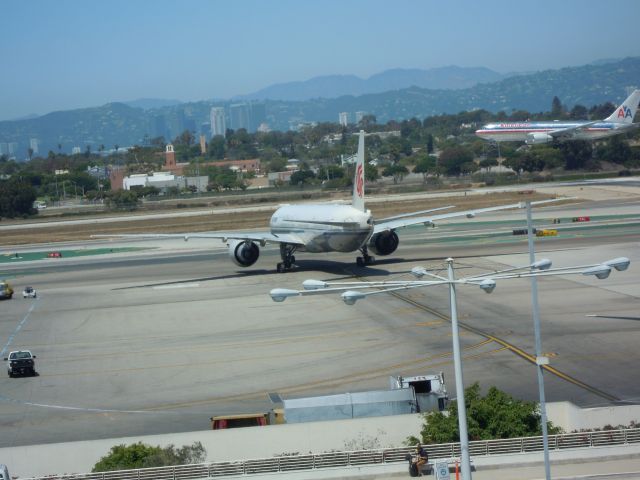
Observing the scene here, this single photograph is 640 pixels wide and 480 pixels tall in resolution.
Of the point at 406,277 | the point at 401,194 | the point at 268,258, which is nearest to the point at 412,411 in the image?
the point at 406,277

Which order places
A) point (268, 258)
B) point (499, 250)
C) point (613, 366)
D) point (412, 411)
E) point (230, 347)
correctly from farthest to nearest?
point (268, 258) < point (499, 250) < point (230, 347) < point (613, 366) < point (412, 411)

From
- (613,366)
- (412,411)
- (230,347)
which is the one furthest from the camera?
(230,347)

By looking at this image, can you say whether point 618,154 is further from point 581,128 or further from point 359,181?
point 359,181

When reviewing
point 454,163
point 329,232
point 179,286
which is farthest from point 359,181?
point 454,163

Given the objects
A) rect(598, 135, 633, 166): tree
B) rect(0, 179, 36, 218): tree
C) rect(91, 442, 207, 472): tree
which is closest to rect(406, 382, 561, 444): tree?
rect(91, 442, 207, 472): tree

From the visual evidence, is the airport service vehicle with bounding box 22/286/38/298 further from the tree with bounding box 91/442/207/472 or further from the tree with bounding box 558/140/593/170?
the tree with bounding box 558/140/593/170

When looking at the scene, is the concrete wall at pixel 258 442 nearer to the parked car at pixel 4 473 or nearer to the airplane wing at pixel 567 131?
the parked car at pixel 4 473

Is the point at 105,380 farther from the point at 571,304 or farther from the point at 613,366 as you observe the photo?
the point at 571,304
